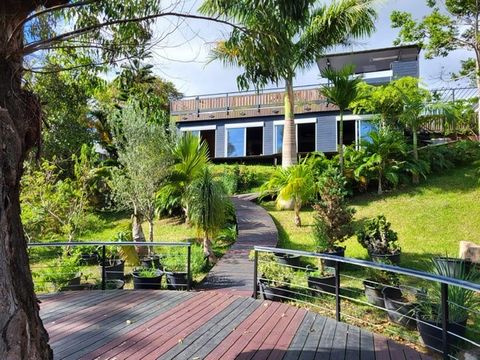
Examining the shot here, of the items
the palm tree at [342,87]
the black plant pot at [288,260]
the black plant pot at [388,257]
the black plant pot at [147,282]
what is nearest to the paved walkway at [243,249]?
the black plant pot at [288,260]

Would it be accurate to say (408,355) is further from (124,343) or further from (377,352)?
(124,343)

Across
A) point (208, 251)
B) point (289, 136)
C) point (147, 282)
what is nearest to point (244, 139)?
point (289, 136)

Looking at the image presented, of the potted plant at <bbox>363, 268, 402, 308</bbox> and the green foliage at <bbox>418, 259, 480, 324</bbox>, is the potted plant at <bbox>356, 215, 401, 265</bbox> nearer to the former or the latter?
the potted plant at <bbox>363, 268, 402, 308</bbox>

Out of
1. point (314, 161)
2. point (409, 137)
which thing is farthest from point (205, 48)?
point (409, 137)

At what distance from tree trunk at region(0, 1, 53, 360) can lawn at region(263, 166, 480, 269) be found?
22.9ft

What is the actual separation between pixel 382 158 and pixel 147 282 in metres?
8.70

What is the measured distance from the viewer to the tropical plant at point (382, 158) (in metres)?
12.2

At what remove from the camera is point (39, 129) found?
2.68 metres

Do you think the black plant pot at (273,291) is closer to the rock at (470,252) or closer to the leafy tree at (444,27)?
the rock at (470,252)

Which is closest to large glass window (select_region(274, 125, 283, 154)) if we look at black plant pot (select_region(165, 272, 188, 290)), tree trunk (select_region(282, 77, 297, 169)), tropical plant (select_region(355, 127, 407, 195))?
tree trunk (select_region(282, 77, 297, 169))

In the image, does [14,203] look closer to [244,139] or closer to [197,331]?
[197,331]

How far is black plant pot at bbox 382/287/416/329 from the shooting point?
4.80m

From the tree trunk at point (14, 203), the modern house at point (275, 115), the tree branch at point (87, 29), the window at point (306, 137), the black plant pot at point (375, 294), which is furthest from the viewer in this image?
the window at point (306, 137)

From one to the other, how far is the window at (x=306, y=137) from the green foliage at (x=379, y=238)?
1360cm
